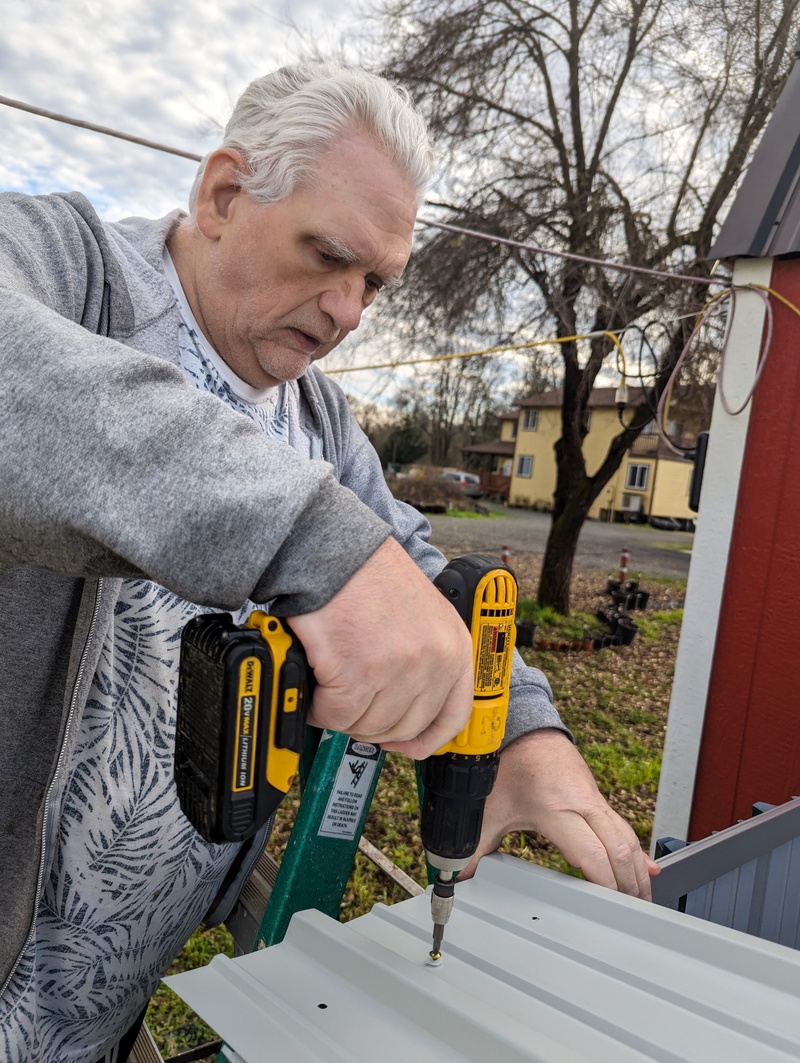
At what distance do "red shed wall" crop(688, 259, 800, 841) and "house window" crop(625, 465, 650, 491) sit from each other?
33.6m

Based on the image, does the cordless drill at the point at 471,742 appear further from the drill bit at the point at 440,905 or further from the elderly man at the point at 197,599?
the elderly man at the point at 197,599

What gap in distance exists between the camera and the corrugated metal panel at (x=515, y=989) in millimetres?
844

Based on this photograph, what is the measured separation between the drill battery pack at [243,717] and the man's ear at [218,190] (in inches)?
36.4

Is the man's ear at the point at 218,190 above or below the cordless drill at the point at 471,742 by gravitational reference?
above

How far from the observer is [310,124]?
1306mm

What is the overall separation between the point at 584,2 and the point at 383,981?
27.0 ft

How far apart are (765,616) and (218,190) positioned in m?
2.91

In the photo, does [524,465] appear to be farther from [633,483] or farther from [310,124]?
[310,124]

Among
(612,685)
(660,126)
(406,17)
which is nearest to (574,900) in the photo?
(612,685)

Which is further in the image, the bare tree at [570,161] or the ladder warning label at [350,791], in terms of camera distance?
the bare tree at [570,161]

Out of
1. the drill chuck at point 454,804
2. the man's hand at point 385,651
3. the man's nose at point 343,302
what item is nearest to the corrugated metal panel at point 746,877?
the drill chuck at point 454,804

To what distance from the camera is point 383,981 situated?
952 millimetres

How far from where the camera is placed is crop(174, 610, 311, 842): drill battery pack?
30.2 inches

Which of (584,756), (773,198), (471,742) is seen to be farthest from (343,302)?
(584,756)
